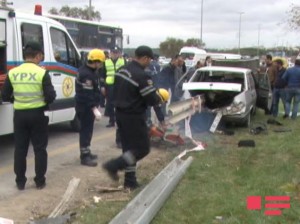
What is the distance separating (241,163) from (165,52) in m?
72.1

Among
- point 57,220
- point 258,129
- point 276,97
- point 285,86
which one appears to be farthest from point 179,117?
point 276,97

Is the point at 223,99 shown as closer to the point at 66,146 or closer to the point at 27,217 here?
the point at 66,146

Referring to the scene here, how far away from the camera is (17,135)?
5840 millimetres

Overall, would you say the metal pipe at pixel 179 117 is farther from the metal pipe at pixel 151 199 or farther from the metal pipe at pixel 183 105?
the metal pipe at pixel 151 199

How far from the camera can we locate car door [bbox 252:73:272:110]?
12.8 meters

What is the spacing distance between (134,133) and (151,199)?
1.03 metres

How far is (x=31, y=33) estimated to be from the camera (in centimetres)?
782

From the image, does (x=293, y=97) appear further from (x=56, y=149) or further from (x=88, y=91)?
(x=88, y=91)

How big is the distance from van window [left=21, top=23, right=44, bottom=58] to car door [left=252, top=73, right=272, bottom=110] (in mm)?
6542

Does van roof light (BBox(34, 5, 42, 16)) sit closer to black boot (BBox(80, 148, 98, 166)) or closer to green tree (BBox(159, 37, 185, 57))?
black boot (BBox(80, 148, 98, 166))

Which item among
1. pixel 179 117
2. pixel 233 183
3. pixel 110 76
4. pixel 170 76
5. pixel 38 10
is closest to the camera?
pixel 233 183

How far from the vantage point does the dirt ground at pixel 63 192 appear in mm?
5145

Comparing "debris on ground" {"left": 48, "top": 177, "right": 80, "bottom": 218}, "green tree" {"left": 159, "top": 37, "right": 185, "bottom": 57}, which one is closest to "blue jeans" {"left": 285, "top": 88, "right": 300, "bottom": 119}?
"debris on ground" {"left": 48, "top": 177, "right": 80, "bottom": 218}

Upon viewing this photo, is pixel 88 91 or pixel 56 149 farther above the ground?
pixel 88 91
